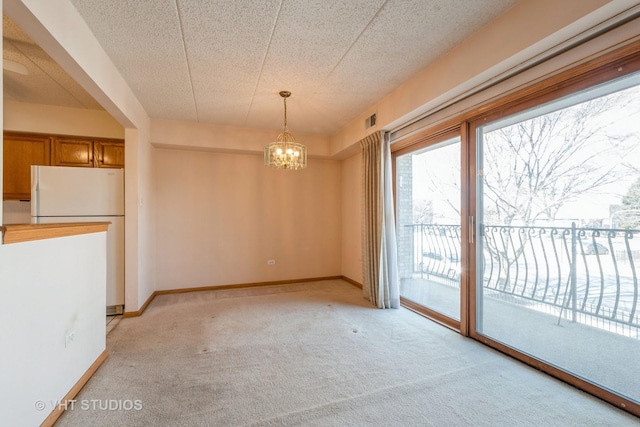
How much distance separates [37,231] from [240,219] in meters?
3.33

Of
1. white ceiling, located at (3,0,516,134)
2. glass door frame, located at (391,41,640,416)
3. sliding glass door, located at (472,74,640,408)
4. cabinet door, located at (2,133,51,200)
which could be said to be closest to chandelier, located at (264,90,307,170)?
white ceiling, located at (3,0,516,134)

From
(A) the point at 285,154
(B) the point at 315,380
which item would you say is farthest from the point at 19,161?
(B) the point at 315,380

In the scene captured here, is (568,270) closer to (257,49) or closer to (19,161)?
(257,49)

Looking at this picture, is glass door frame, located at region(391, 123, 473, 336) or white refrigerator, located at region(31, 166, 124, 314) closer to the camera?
glass door frame, located at region(391, 123, 473, 336)

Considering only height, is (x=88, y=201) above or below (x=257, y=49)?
below

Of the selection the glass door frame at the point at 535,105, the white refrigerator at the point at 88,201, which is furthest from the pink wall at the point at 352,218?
the white refrigerator at the point at 88,201

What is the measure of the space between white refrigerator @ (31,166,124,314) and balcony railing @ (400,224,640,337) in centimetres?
407

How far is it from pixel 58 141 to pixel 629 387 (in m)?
6.19

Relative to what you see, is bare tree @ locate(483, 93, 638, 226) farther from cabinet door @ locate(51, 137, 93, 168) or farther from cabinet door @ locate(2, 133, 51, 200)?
cabinet door @ locate(2, 133, 51, 200)

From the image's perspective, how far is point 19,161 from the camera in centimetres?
352

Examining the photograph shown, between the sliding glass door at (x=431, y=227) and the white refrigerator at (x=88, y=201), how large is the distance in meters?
3.68

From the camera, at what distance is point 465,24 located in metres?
2.15

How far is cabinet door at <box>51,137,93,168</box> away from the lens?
3.64m

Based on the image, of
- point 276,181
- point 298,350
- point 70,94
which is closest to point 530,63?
point 298,350
